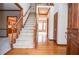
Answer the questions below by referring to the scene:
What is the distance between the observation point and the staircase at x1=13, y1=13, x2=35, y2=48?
2412 millimetres

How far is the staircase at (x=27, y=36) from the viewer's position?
2.41 metres

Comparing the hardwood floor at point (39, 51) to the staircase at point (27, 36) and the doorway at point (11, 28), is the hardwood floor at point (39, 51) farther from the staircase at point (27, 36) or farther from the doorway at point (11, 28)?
the doorway at point (11, 28)

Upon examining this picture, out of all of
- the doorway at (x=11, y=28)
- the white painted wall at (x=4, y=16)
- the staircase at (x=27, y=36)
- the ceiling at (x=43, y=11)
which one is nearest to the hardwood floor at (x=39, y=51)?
the staircase at (x=27, y=36)

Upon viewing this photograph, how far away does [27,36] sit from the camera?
251cm

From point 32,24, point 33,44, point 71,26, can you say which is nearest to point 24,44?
point 33,44

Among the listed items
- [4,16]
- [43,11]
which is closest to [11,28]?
[4,16]

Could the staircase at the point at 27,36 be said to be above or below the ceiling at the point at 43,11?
below

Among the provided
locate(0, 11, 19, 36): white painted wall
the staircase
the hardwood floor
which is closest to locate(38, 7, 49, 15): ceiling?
the staircase
